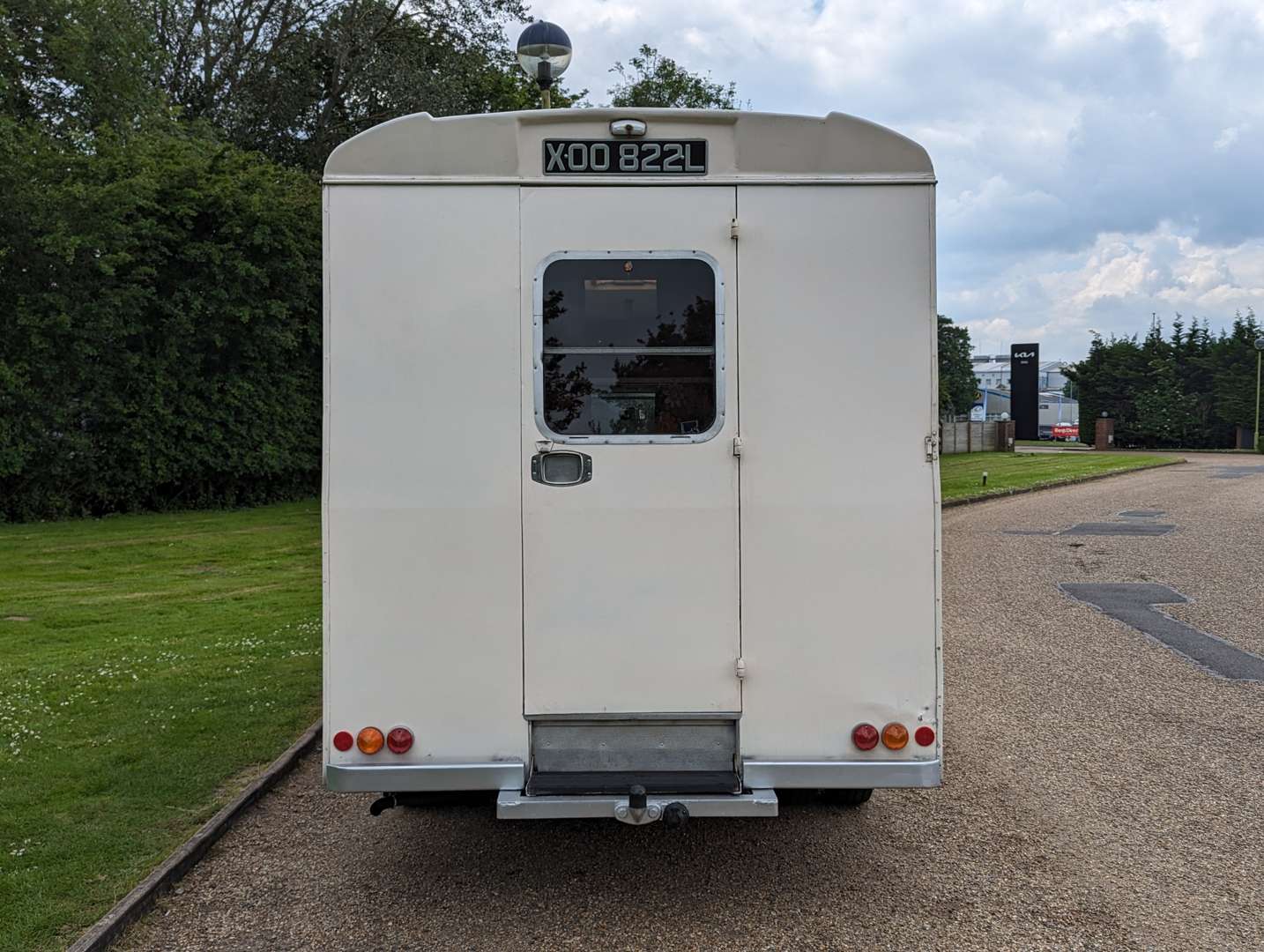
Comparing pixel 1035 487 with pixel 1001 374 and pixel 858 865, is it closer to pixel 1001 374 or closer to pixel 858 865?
pixel 858 865

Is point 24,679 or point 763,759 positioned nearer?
point 763,759

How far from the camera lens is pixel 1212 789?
593 cm

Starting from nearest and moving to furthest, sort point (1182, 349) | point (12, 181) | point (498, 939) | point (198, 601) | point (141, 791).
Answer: point (498, 939), point (141, 791), point (198, 601), point (12, 181), point (1182, 349)

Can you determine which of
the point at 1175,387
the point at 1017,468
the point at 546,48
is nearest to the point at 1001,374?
the point at 1175,387

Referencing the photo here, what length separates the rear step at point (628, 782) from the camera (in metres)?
4.16

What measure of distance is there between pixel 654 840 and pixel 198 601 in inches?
327

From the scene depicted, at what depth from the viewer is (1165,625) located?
34.5 ft

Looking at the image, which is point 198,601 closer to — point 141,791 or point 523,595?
point 141,791

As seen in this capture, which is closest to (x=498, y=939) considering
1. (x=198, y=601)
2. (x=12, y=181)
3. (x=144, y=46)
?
(x=198, y=601)

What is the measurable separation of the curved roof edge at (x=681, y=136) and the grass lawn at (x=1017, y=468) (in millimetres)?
18285

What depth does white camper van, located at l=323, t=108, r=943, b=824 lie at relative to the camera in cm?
423

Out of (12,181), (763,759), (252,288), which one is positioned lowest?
(763,759)

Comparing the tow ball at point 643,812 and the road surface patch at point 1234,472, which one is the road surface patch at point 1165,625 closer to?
the tow ball at point 643,812

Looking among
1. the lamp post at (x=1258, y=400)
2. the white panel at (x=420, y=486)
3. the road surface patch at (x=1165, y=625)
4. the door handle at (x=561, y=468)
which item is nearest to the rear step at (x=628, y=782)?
the white panel at (x=420, y=486)
